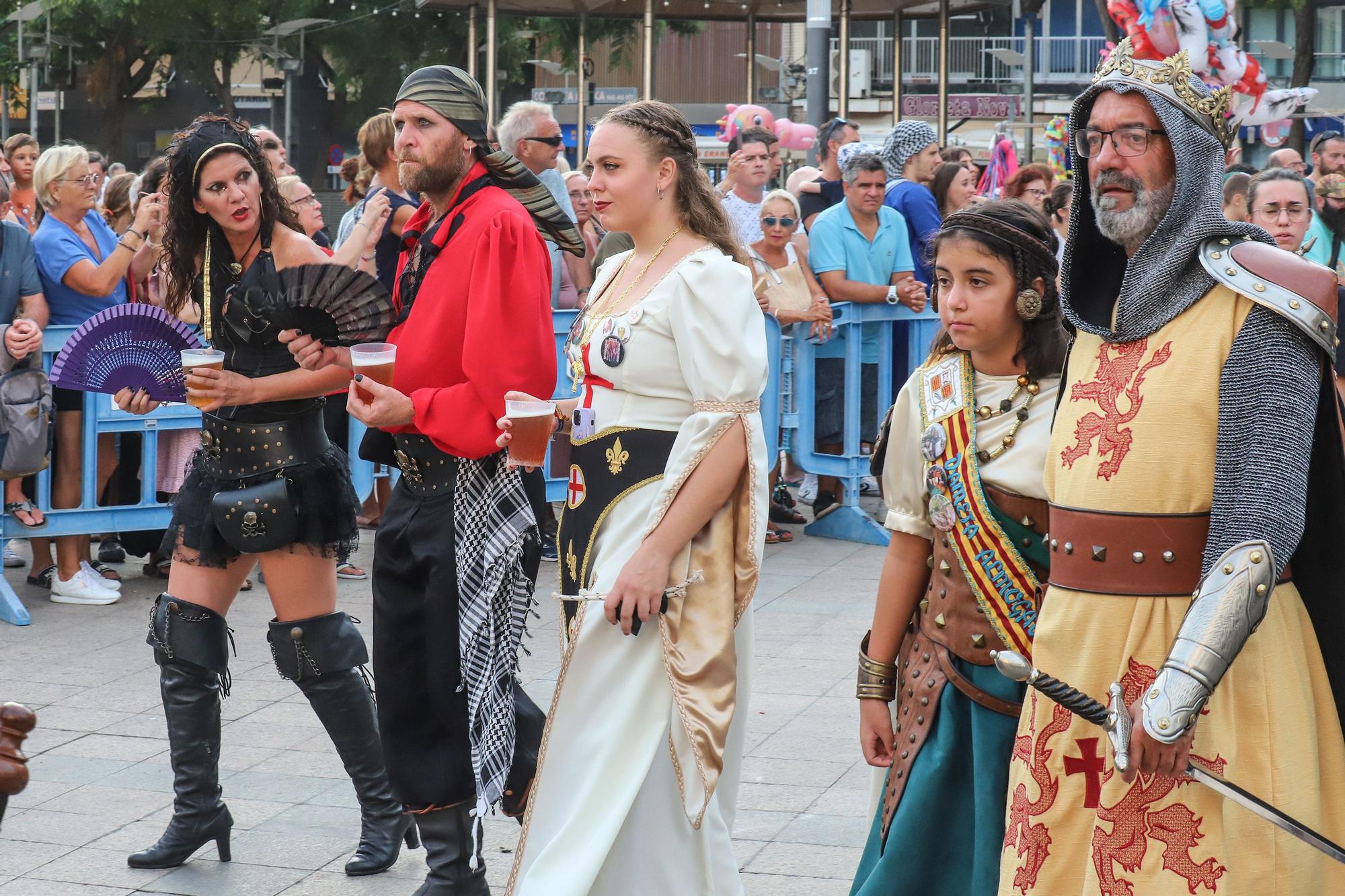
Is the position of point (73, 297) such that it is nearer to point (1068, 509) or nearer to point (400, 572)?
point (400, 572)

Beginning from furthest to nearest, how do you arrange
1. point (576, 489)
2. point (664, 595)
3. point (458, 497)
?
point (458, 497) < point (576, 489) < point (664, 595)

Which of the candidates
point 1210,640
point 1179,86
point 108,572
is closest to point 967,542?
point 1210,640

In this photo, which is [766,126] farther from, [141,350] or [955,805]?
[955,805]

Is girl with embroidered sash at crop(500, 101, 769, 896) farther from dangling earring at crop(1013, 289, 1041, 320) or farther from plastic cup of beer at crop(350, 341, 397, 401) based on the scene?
dangling earring at crop(1013, 289, 1041, 320)

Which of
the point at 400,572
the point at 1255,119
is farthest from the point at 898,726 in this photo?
the point at 1255,119

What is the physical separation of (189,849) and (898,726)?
A: 7.17 feet

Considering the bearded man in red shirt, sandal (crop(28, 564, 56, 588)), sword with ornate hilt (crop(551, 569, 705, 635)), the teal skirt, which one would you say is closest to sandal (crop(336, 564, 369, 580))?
sandal (crop(28, 564, 56, 588))

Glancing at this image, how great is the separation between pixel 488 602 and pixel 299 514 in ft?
2.51

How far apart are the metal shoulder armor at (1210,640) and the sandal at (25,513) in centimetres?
644

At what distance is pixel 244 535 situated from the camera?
4.39 meters

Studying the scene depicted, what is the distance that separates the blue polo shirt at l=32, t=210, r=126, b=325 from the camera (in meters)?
7.93

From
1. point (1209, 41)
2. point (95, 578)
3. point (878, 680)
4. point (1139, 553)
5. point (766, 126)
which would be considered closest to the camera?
point (1139, 553)

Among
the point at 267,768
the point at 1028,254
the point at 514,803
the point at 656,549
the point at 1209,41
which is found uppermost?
the point at 1209,41

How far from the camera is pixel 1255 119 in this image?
478 inches
